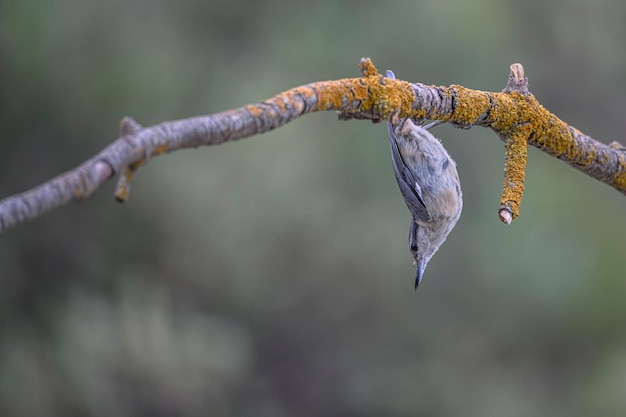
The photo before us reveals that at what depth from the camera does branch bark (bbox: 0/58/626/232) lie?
0.91 meters

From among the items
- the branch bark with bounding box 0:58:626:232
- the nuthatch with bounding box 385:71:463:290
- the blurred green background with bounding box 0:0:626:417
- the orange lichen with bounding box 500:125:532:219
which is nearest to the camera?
the branch bark with bounding box 0:58:626:232

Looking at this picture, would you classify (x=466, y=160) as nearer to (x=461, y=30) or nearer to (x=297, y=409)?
(x=461, y=30)

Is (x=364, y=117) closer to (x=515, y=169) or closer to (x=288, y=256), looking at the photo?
(x=515, y=169)

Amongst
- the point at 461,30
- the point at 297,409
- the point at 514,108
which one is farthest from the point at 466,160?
the point at 514,108

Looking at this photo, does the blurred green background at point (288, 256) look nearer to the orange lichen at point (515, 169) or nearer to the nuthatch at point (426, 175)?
the nuthatch at point (426, 175)

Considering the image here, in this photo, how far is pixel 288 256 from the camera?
5129mm

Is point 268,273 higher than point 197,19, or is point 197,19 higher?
point 197,19

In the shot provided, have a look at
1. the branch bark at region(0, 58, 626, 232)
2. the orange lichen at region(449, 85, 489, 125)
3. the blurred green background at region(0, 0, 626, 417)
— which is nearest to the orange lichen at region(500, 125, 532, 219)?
the branch bark at region(0, 58, 626, 232)

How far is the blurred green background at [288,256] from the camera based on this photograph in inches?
189

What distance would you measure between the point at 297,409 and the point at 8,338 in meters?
1.82

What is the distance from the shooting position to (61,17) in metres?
5.13

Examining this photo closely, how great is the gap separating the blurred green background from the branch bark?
10.1 feet

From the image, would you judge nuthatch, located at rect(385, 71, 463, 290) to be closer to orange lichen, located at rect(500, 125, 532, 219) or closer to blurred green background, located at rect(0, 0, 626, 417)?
orange lichen, located at rect(500, 125, 532, 219)

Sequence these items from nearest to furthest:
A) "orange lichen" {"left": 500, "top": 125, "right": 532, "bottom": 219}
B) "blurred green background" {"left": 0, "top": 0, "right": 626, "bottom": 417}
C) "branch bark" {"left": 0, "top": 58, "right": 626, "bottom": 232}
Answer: "branch bark" {"left": 0, "top": 58, "right": 626, "bottom": 232}, "orange lichen" {"left": 500, "top": 125, "right": 532, "bottom": 219}, "blurred green background" {"left": 0, "top": 0, "right": 626, "bottom": 417}
